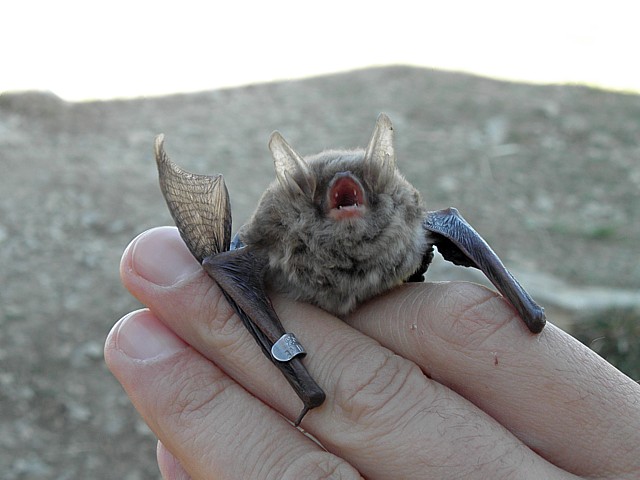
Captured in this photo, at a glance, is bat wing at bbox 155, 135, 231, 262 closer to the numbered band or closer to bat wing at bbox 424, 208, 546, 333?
the numbered band

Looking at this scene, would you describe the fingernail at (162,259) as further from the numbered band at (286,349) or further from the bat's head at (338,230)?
the numbered band at (286,349)

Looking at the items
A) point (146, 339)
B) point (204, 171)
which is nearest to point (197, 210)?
point (146, 339)

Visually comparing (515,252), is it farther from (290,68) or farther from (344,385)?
(290,68)

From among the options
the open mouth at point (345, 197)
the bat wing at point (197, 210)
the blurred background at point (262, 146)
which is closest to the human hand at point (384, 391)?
the bat wing at point (197, 210)

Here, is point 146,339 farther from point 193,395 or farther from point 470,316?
point 470,316

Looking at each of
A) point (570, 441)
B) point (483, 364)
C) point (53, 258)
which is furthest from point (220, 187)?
point (53, 258)

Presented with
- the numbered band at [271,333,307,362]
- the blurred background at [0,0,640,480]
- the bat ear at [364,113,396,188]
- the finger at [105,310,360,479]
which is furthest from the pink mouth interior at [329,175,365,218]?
→ the blurred background at [0,0,640,480]

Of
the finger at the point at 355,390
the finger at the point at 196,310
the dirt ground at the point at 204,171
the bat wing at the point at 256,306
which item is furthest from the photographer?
the dirt ground at the point at 204,171
